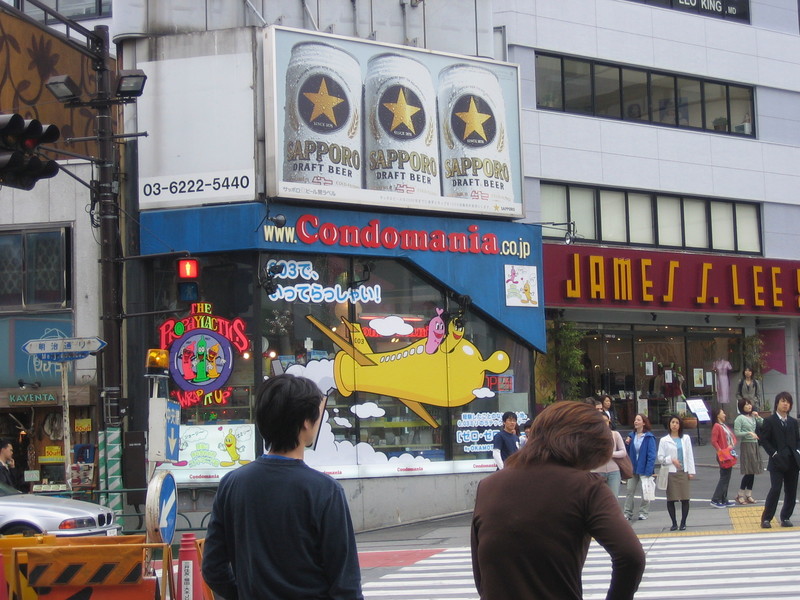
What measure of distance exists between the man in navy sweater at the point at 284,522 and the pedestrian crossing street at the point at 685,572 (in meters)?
7.48

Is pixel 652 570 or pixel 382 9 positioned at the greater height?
pixel 382 9

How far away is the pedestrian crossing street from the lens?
37.3ft

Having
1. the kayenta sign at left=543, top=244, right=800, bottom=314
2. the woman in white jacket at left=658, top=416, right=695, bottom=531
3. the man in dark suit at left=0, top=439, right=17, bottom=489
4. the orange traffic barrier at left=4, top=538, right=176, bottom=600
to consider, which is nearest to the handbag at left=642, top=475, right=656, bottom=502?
the woman in white jacket at left=658, top=416, right=695, bottom=531

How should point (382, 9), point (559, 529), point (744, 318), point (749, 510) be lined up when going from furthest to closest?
point (744, 318) → point (382, 9) → point (749, 510) → point (559, 529)

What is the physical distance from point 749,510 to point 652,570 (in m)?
6.08

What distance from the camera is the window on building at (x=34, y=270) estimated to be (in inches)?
799

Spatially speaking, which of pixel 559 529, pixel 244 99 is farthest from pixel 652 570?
pixel 244 99

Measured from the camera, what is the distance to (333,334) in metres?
19.5

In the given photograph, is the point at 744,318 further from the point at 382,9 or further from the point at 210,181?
the point at 210,181

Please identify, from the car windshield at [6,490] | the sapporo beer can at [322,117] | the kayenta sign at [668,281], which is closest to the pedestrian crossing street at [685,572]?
the car windshield at [6,490]

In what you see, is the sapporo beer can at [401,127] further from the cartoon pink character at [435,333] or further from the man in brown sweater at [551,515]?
the man in brown sweater at [551,515]

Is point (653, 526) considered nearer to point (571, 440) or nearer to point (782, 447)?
point (782, 447)

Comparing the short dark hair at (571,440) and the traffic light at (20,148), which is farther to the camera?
the traffic light at (20,148)

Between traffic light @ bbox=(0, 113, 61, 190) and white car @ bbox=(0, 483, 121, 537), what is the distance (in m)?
4.56
